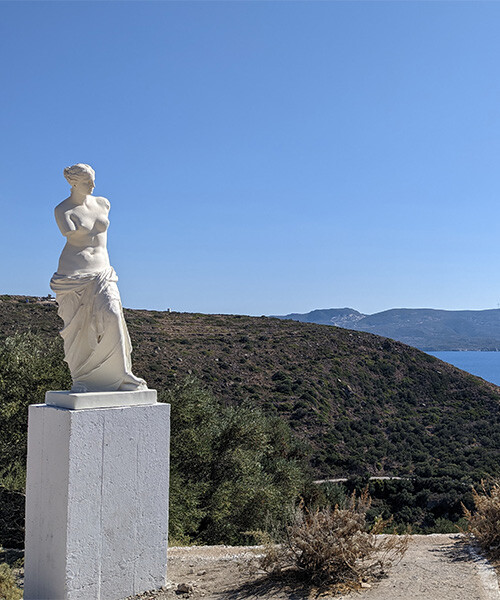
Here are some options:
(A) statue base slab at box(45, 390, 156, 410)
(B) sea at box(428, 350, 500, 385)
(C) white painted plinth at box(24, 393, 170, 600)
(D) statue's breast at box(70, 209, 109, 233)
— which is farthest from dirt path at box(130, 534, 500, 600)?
(B) sea at box(428, 350, 500, 385)

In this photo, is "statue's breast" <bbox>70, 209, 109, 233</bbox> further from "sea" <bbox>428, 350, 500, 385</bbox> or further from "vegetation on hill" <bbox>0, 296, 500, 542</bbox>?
"sea" <bbox>428, 350, 500, 385</bbox>

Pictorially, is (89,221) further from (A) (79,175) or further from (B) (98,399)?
(B) (98,399)

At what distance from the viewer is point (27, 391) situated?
12.0 metres

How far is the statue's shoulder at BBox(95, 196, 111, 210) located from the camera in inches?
236

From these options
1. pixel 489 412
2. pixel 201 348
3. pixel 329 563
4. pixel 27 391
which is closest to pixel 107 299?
pixel 329 563

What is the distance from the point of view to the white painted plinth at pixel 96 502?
5223 millimetres

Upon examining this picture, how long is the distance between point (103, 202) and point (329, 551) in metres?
3.97

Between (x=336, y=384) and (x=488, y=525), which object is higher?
(x=488, y=525)

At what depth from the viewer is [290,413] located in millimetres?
29078

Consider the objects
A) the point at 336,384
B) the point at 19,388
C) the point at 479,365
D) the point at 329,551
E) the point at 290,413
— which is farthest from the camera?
the point at 479,365

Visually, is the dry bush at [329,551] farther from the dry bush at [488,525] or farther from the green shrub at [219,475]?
the green shrub at [219,475]

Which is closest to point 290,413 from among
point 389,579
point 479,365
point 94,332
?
point 389,579

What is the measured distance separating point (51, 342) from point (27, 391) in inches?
77.1

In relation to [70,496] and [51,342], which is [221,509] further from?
[70,496]
